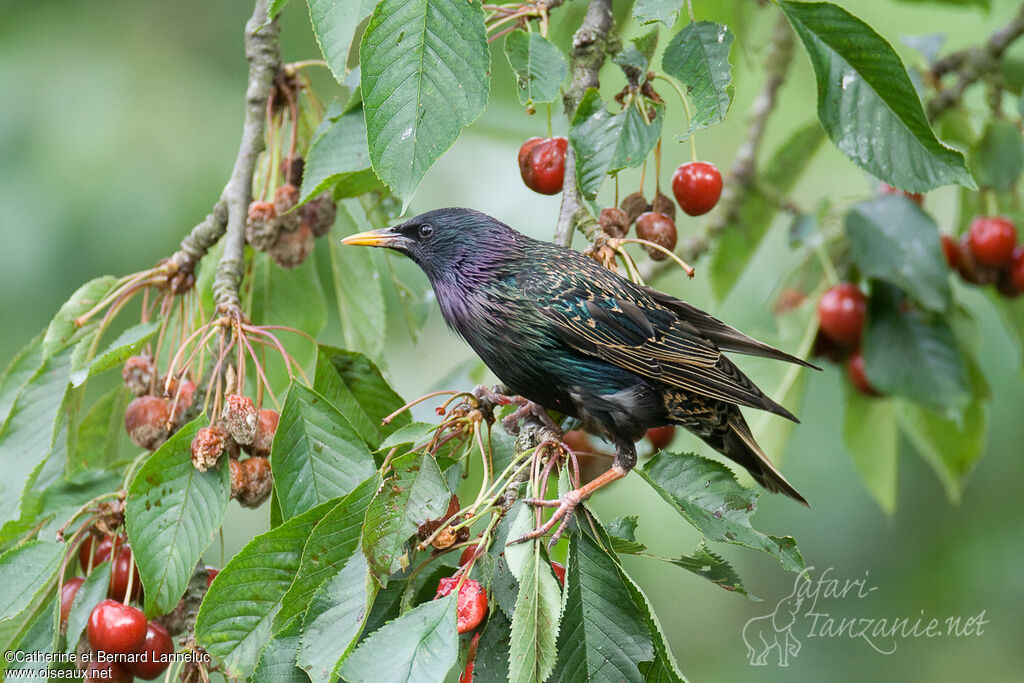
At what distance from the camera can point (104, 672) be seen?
239 cm

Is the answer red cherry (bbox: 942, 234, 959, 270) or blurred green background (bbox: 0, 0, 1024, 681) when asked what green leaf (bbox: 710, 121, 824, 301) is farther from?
red cherry (bbox: 942, 234, 959, 270)

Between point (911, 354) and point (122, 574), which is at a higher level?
point (911, 354)

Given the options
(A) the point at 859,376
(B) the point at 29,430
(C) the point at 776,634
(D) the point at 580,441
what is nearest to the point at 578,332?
(D) the point at 580,441

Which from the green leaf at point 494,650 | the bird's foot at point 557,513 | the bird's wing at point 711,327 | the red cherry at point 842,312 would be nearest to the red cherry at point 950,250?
the red cherry at point 842,312

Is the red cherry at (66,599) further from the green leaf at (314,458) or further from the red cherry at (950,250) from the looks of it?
the red cherry at (950,250)

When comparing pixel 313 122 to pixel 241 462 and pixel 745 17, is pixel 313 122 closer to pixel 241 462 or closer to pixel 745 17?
pixel 241 462

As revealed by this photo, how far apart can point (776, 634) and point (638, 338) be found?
3921 millimetres

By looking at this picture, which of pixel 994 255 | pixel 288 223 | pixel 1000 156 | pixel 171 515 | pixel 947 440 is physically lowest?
pixel 947 440

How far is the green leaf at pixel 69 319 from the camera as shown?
2.84 metres

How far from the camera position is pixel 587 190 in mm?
2529

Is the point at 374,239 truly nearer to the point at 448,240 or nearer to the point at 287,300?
the point at 448,240

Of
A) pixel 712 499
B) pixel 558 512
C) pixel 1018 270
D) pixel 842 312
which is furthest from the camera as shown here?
pixel 842 312

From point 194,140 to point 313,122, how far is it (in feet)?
8.60

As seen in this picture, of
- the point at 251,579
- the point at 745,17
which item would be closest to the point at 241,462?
the point at 251,579
